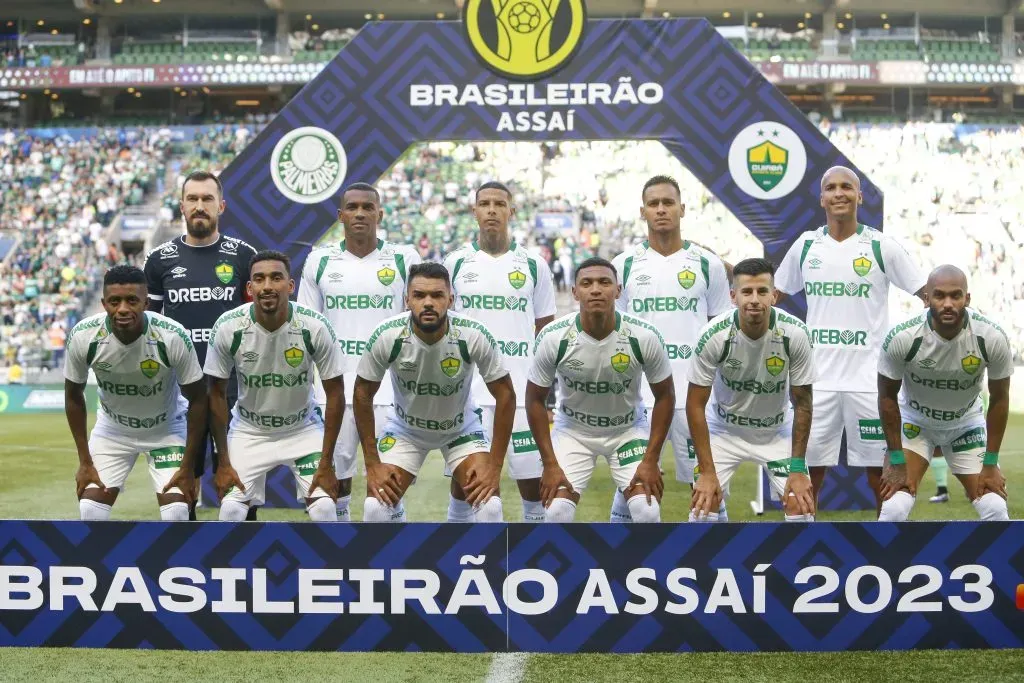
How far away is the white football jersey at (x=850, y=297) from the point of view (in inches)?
260

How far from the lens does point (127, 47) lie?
35.1m

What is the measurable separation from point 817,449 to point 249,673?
3731 mm

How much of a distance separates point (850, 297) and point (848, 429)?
825 millimetres

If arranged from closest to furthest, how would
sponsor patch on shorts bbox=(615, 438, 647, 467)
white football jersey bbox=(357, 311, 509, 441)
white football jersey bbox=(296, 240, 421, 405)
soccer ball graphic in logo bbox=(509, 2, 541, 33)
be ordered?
white football jersey bbox=(357, 311, 509, 441) → sponsor patch on shorts bbox=(615, 438, 647, 467) → white football jersey bbox=(296, 240, 421, 405) → soccer ball graphic in logo bbox=(509, 2, 541, 33)

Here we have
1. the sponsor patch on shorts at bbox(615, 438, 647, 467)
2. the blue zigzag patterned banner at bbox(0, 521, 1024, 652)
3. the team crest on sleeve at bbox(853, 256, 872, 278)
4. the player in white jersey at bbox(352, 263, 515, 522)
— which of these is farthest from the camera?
the team crest on sleeve at bbox(853, 256, 872, 278)

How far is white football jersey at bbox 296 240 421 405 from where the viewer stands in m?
6.50

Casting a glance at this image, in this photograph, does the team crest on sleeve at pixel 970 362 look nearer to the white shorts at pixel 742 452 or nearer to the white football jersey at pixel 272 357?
the white shorts at pixel 742 452

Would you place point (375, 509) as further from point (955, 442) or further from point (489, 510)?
point (955, 442)

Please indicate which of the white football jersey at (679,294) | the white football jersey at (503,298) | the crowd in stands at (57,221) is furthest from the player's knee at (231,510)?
the crowd in stands at (57,221)

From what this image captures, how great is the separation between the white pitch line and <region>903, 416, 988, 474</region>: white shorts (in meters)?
2.52

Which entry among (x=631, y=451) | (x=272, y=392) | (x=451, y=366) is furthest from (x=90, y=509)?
(x=631, y=451)

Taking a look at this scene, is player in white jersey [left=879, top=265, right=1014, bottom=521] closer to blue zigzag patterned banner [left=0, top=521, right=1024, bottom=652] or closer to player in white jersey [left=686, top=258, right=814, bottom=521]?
player in white jersey [left=686, top=258, right=814, bottom=521]

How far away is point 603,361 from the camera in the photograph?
17.9 feet

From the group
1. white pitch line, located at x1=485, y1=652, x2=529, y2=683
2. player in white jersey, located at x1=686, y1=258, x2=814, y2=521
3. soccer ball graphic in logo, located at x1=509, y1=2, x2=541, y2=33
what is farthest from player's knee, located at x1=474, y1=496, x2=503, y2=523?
soccer ball graphic in logo, located at x1=509, y1=2, x2=541, y2=33
